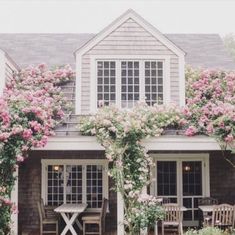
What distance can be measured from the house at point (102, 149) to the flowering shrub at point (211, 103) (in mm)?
321

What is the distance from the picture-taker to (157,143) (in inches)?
468

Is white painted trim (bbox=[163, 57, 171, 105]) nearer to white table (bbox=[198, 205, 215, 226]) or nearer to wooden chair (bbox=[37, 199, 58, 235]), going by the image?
white table (bbox=[198, 205, 215, 226])

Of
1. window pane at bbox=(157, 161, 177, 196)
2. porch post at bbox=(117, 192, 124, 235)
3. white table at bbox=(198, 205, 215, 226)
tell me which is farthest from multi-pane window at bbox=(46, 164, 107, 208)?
white table at bbox=(198, 205, 215, 226)

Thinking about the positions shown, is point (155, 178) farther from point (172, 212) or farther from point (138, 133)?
point (138, 133)

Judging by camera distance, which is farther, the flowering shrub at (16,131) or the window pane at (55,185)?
the window pane at (55,185)

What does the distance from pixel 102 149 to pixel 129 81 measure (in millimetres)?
2477

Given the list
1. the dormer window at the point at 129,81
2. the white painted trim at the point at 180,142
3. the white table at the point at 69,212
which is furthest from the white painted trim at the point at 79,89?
the white table at the point at 69,212

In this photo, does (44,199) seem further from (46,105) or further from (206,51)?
(206,51)

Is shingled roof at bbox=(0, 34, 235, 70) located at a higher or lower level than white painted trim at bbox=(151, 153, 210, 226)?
higher

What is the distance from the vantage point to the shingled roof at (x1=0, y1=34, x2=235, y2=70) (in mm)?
16953

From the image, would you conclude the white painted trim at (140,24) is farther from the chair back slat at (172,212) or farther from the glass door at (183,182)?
the chair back slat at (172,212)

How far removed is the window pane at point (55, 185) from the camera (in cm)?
1482

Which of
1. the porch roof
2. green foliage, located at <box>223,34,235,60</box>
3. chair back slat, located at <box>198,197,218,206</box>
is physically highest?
green foliage, located at <box>223,34,235,60</box>

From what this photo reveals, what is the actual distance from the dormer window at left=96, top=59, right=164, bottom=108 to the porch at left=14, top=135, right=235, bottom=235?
83.0 inches
